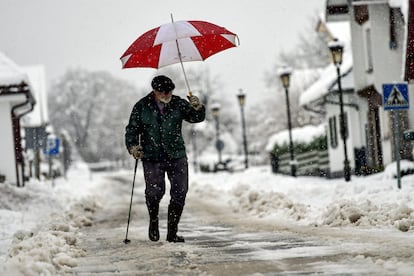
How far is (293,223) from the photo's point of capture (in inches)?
501

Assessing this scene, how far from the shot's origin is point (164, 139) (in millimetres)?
9211

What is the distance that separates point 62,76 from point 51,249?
9986cm

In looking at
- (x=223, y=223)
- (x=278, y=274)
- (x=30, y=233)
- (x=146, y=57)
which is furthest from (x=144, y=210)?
(x=278, y=274)

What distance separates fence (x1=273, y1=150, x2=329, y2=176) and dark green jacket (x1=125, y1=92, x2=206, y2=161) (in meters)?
22.4

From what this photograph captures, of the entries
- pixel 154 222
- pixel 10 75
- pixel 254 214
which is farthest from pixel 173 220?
→ pixel 10 75

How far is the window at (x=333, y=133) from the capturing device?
31828mm

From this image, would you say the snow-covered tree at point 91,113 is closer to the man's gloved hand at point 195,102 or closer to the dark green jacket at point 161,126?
the dark green jacket at point 161,126

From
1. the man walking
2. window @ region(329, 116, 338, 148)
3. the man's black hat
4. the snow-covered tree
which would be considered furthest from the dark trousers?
the snow-covered tree

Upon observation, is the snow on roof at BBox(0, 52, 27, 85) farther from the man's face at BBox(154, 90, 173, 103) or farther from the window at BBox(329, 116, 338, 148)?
the man's face at BBox(154, 90, 173, 103)

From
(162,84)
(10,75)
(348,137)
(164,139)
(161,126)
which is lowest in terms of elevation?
(348,137)

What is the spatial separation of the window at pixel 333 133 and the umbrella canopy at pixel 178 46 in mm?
22248

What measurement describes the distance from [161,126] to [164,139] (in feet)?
0.53

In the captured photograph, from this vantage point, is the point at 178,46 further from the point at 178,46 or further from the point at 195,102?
the point at 195,102

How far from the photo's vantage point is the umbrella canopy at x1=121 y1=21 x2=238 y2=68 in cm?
945
